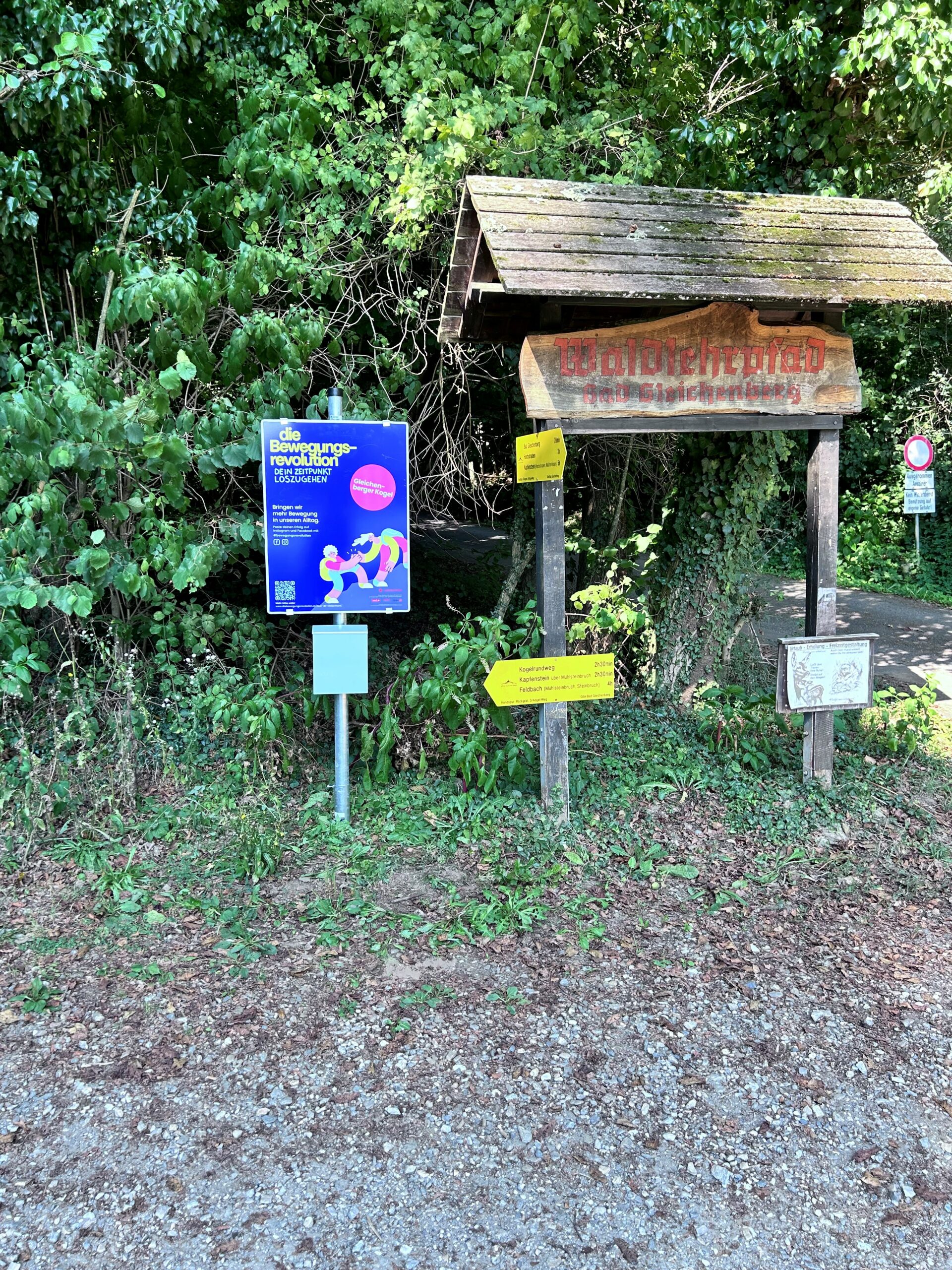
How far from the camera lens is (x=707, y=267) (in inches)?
180

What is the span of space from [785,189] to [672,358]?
2908 mm

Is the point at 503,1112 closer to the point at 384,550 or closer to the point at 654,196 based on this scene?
the point at 384,550

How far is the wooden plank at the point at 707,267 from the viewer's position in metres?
4.31

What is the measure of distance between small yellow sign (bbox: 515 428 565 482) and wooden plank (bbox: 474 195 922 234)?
1074 millimetres

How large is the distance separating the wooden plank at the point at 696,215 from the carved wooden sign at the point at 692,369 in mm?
509

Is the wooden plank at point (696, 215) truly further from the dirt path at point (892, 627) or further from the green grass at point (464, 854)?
the dirt path at point (892, 627)

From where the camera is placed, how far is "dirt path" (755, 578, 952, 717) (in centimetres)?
895

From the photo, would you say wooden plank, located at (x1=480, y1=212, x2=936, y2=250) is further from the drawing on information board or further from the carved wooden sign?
the drawing on information board

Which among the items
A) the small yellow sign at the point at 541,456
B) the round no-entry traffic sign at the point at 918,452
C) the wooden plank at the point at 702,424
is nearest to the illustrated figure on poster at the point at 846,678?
the wooden plank at the point at 702,424

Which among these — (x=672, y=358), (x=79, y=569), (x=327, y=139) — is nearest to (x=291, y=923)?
(x=79, y=569)

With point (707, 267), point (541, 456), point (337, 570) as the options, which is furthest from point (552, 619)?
point (707, 267)

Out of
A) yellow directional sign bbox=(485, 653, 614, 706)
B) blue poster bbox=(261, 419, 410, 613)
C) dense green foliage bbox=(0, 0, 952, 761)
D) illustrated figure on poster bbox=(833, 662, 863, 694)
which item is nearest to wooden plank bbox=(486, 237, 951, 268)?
blue poster bbox=(261, 419, 410, 613)

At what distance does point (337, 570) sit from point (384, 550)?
0.27 meters

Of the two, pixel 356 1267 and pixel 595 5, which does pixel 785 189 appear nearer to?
pixel 595 5
